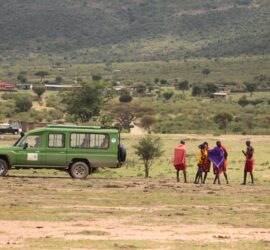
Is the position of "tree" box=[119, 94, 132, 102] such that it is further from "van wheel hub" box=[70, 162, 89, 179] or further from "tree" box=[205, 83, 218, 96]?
"van wheel hub" box=[70, 162, 89, 179]

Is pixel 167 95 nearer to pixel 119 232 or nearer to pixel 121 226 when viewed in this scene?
pixel 121 226

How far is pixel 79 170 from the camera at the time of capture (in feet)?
89.7

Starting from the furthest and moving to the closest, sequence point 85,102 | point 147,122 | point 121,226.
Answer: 1. point 147,122
2. point 85,102
3. point 121,226

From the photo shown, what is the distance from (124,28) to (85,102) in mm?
108436

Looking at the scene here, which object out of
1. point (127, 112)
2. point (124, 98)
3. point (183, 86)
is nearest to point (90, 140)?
point (127, 112)

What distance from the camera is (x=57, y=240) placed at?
50.3ft

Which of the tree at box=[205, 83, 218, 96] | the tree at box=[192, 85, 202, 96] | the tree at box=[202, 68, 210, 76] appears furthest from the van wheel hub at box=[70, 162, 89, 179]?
the tree at box=[202, 68, 210, 76]

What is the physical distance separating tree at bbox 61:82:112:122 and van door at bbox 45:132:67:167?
139ft

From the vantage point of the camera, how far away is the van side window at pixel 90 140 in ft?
89.2

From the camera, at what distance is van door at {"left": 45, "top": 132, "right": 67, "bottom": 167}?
2698cm

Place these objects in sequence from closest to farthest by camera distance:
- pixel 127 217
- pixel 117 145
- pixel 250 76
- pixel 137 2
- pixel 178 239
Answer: pixel 178 239, pixel 127 217, pixel 117 145, pixel 250 76, pixel 137 2

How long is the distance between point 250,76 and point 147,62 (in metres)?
30.5

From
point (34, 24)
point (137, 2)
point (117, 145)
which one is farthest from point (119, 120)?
point (137, 2)

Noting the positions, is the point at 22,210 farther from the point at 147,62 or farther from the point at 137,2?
the point at 137,2
